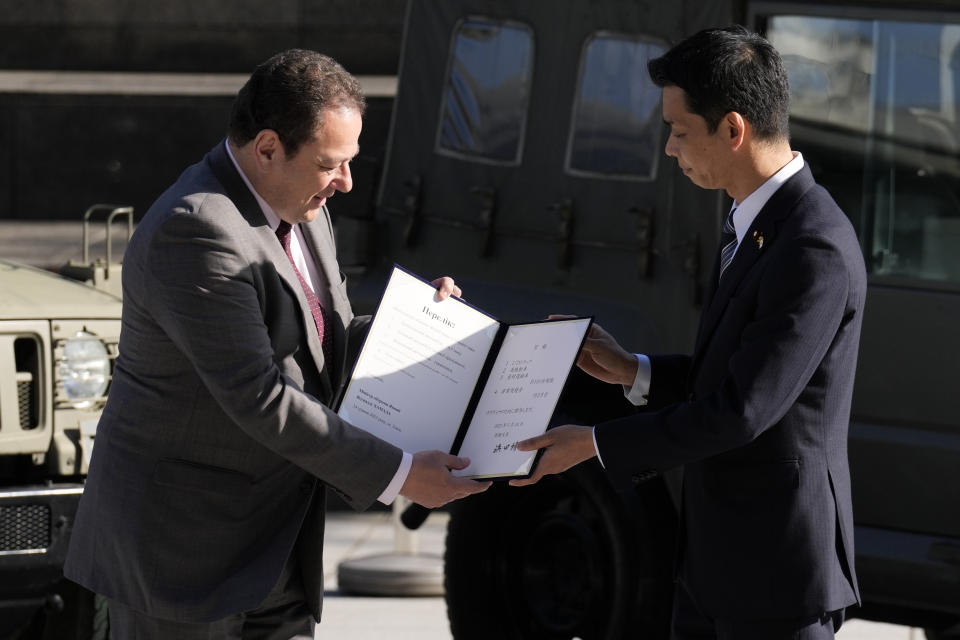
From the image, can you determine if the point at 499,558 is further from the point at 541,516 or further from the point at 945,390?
the point at 945,390

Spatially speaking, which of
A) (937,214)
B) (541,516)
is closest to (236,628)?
(541,516)

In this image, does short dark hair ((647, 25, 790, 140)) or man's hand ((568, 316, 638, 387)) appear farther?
man's hand ((568, 316, 638, 387))

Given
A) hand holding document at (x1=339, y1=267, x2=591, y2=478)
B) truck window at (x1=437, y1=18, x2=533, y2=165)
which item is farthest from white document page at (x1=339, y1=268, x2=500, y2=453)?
truck window at (x1=437, y1=18, x2=533, y2=165)

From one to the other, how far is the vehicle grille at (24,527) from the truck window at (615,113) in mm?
2178

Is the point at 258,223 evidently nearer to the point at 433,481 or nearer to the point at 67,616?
the point at 433,481

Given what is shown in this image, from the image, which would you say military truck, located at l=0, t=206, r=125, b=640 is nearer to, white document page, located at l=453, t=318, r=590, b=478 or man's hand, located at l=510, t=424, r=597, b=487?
white document page, located at l=453, t=318, r=590, b=478

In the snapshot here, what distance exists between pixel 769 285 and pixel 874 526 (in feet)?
6.97

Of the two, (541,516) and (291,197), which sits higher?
(291,197)

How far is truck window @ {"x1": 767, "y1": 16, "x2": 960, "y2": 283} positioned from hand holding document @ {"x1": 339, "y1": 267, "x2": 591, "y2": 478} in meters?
1.77

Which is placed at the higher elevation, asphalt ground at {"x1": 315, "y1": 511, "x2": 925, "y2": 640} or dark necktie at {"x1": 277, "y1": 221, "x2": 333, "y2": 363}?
dark necktie at {"x1": 277, "y1": 221, "x2": 333, "y2": 363}

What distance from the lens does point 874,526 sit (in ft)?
16.4

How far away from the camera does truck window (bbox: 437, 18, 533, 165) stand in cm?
→ 575

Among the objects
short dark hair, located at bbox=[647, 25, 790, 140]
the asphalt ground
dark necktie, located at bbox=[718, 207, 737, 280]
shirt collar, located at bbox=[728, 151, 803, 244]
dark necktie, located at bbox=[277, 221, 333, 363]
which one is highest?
short dark hair, located at bbox=[647, 25, 790, 140]

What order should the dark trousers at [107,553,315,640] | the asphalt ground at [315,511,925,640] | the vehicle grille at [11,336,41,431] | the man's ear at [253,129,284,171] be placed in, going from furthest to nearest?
the asphalt ground at [315,511,925,640] < the vehicle grille at [11,336,41,431] < the dark trousers at [107,553,315,640] < the man's ear at [253,129,284,171]
